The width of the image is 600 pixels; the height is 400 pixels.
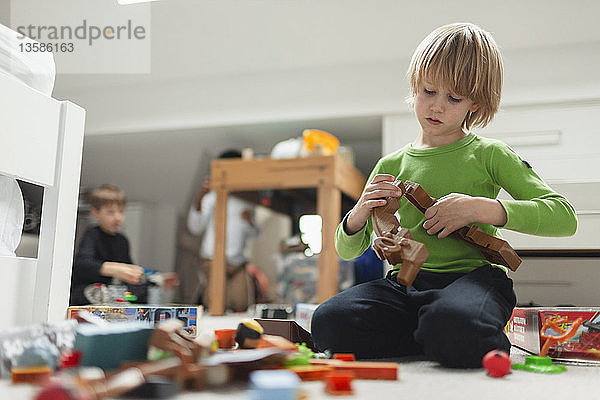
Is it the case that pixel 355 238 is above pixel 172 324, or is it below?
above

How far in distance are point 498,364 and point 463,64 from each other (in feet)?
1.49

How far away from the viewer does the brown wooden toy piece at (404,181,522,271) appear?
2.75 ft

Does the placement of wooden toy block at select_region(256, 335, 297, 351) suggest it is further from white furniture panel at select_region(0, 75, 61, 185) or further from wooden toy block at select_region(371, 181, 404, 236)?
white furniture panel at select_region(0, 75, 61, 185)

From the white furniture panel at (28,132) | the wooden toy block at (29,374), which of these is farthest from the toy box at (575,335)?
the white furniture panel at (28,132)

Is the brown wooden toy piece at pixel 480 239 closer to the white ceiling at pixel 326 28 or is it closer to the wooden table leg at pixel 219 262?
the white ceiling at pixel 326 28

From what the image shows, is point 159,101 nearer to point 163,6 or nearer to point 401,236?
point 163,6

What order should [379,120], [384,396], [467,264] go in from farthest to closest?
[379,120] < [467,264] < [384,396]

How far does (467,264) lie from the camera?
2.93 ft

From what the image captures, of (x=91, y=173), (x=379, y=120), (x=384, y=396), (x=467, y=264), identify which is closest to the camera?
(x=384, y=396)

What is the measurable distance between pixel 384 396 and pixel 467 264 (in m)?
0.39

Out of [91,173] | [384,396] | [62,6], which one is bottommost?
[384,396]

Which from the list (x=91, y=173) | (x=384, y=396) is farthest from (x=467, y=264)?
(x=91, y=173)

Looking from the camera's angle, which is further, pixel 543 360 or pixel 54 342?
pixel 543 360

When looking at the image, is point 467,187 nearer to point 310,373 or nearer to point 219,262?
point 310,373
